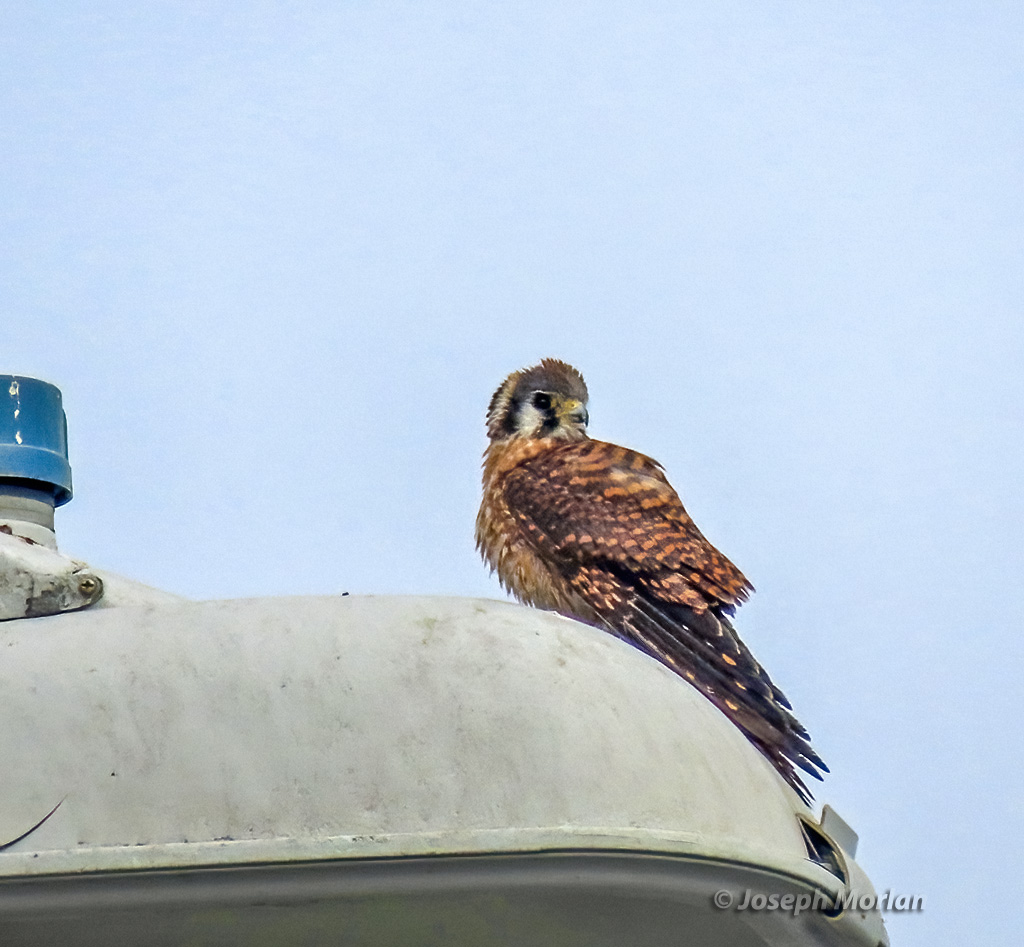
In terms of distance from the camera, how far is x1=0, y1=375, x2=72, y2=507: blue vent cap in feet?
8.52

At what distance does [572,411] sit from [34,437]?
3.04 m

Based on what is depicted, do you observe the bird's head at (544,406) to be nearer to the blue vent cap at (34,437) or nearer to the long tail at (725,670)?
the long tail at (725,670)

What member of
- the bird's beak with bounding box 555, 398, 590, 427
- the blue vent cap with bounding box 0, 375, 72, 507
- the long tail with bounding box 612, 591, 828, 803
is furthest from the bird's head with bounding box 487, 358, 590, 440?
the blue vent cap with bounding box 0, 375, 72, 507

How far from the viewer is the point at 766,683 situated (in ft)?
12.7

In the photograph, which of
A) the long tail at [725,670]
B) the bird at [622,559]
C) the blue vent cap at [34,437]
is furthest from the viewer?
the bird at [622,559]

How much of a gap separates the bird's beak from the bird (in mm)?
124

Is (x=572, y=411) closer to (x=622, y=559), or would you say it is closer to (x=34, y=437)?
(x=622, y=559)

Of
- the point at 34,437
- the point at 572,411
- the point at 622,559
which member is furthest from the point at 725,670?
the point at 34,437

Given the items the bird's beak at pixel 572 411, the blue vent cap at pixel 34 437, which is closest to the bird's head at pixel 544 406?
the bird's beak at pixel 572 411

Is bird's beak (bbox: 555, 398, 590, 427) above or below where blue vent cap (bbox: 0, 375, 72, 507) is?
above

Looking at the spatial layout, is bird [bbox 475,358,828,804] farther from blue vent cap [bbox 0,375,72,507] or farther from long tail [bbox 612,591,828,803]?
blue vent cap [bbox 0,375,72,507]

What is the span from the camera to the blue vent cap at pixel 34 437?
8.52ft

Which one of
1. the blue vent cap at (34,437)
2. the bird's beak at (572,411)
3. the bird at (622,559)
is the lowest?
the blue vent cap at (34,437)

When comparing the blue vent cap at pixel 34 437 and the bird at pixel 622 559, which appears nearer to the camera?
the blue vent cap at pixel 34 437
